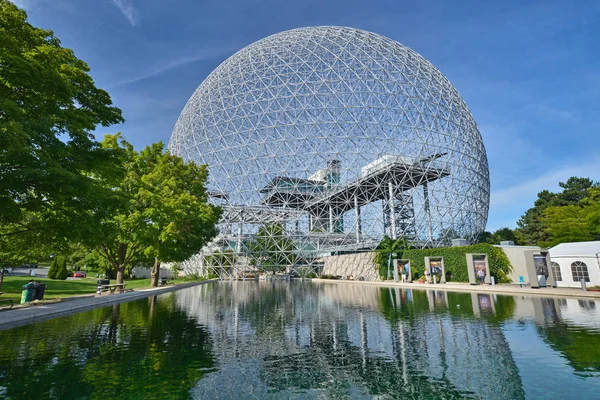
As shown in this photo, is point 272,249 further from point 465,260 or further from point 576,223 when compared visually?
point 576,223

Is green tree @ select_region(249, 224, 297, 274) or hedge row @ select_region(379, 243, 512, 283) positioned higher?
green tree @ select_region(249, 224, 297, 274)

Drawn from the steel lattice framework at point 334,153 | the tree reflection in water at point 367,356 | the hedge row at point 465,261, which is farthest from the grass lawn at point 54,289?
the hedge row at point 465,261

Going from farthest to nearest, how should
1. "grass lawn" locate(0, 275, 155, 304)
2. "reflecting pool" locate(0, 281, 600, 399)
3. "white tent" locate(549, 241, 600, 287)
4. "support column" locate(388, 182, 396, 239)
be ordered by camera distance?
"support column" locate(388, 182, 396, 239)
"white tent" locate(549, 241, 600, 287)
"grass lawn" locate(0, 275, 155, 304)
"reflecting pool" locate(0, 281, 600, 399)

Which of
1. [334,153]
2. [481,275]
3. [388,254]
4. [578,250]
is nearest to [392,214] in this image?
[388,254]

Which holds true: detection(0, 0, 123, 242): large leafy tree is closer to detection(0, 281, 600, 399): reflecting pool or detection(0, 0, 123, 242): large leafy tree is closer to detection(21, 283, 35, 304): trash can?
detection(0, 281, 600, 399): reflecting pool

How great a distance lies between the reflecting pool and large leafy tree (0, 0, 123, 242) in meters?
3.67

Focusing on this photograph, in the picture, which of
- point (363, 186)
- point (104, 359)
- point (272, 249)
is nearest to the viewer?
point (104, 359)

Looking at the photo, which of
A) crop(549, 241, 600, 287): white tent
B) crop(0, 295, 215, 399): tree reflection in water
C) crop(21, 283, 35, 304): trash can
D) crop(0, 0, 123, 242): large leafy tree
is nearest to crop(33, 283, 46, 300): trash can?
crop(21, 283, 35, 304): trash can

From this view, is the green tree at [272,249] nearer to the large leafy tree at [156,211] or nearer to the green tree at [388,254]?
the green tree at [388,254]

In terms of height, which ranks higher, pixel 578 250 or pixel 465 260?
pixel 578 250

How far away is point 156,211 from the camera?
20594 millimetres

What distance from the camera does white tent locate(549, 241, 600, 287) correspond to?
20312 millimetres

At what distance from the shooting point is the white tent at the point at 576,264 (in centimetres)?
2031

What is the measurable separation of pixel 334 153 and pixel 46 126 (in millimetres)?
33378
